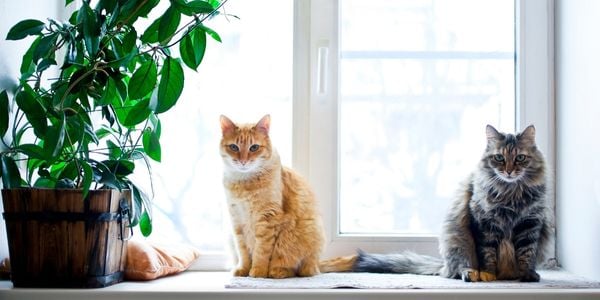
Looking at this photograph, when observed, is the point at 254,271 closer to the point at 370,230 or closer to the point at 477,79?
the point at 370,230

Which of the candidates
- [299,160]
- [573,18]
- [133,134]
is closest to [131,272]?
[133,134]

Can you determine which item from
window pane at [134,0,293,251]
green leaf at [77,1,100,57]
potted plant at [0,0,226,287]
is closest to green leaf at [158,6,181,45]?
potted plant at [0,0,226,287]

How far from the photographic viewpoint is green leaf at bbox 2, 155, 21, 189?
1.73 m

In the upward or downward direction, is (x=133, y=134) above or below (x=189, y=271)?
above

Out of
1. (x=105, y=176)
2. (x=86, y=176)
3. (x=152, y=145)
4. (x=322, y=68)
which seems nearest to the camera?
(x=86, y=176)

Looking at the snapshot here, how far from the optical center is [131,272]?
194 cm

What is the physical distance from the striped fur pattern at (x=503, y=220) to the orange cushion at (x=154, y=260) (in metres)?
0.70

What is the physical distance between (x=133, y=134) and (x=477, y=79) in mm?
1012

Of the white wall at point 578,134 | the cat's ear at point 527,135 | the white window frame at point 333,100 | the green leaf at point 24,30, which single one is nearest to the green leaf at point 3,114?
the green leaf at point 24,30

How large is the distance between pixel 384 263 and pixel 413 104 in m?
0.49

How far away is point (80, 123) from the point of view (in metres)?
1.76

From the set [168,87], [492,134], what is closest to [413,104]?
[492,134]

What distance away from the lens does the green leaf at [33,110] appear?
173 centimetres

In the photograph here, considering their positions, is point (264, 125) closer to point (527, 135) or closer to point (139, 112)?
point (139, 112)
